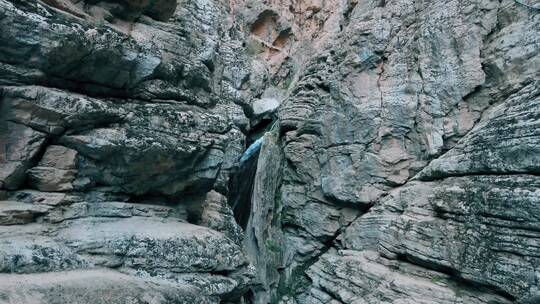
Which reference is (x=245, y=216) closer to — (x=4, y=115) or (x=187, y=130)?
(x=187, y=130)

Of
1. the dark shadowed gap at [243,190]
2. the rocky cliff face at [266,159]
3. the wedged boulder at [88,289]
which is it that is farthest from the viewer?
the dark shadowed gap at [243,190]

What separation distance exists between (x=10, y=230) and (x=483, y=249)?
34.6 ft

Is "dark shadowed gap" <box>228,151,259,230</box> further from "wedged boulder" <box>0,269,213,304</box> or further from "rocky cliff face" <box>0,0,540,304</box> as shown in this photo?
"wedged boulder" <box>0,269,213,304</box>

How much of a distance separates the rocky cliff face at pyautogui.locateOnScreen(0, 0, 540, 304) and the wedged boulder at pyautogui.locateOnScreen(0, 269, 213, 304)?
0.12 feet

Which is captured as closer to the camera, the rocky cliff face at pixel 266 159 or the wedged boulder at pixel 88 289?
the wedged boulder at pixel 88 289

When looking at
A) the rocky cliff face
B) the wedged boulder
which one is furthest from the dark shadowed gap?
the wedged boulder

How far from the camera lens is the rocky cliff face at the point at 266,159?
8125 millimetres

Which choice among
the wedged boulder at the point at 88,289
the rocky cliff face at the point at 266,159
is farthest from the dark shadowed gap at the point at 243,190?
the wedged boulder at the point at 88,289

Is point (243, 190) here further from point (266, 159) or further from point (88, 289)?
point (88, 289)

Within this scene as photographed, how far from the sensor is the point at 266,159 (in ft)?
61.2

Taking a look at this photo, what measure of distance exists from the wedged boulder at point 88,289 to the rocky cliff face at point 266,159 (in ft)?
0.12

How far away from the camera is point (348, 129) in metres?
17.0

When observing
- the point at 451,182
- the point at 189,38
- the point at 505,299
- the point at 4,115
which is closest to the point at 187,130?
the point at 189,38

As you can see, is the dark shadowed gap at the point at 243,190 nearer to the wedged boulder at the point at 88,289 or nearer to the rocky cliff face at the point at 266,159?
the rocky cliff face at the point at 266,159
